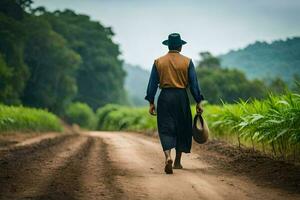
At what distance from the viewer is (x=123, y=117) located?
134 ft

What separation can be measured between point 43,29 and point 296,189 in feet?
149

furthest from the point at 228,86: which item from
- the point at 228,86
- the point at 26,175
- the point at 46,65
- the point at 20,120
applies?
the point at 26,175

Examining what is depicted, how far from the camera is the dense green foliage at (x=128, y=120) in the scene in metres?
29.9

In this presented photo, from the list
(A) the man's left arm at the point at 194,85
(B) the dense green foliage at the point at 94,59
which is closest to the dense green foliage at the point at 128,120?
(A) the man's left arm at the point at 194,85

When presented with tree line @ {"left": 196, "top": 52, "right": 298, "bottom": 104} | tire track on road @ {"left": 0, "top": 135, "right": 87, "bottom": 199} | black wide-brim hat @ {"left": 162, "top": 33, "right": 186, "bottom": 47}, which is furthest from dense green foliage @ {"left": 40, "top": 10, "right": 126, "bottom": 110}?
black wide-brim hat @ {"left": 162, "top": 33, "right": 186, "bottom": 47}

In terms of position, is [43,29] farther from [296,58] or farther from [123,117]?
[296,58]

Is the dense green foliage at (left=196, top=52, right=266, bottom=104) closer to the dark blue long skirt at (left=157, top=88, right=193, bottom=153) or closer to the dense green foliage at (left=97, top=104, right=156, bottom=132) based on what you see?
the dense green foliage at (left=97, top=104, right=156, bottom=132)

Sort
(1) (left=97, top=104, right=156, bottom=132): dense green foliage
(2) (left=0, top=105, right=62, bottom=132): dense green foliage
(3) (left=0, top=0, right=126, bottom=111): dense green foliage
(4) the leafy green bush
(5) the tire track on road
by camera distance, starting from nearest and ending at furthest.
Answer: (5) the tire track on road < (2) (left=0, top=105, right=62, bottom=132): dense green foliage < (1) (left=97, top=104, right=156, bottom=132): dense green foliage < (3) (left=0, top=0, right=126, bottom=111): dense green foliage < (4) the leafy green bush

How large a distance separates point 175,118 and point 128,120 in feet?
93.7

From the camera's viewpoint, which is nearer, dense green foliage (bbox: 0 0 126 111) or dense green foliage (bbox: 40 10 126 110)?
dense green foliage (bbox: 0 0 126 111)

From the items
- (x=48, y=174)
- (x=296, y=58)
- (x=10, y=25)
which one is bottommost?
(x=48, y=174)

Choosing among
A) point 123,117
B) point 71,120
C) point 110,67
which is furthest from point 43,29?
point 110,67

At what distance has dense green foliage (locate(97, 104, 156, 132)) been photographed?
29.9 meters

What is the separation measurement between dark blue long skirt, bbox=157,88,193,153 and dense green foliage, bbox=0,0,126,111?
91.8 ft
